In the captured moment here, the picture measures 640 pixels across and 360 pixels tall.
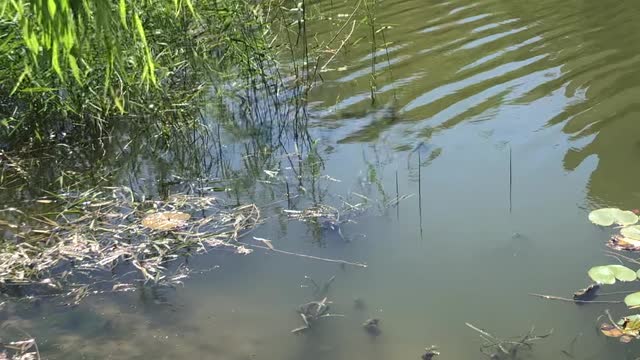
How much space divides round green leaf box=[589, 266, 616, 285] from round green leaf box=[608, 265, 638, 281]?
13 mm

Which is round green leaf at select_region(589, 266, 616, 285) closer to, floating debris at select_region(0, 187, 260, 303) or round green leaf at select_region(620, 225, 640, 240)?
round green leaf at select_region(620, 225, 640, 240)

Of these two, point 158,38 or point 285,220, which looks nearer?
point 285,220

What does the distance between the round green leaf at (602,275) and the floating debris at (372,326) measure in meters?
0.85

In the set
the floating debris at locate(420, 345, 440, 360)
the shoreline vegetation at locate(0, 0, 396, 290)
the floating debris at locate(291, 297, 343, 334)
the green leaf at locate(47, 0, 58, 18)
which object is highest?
the green leaf at locate(47, 0, 58, 18)

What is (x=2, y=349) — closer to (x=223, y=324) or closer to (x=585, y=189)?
(x=223, y=324)

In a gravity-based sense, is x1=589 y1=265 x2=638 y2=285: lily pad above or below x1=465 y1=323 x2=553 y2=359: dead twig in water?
above

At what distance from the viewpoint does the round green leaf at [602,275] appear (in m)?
2.62

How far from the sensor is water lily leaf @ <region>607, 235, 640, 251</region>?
2.85m

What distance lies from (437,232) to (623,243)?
2.54 ft

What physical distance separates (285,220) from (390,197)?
1.77 ft

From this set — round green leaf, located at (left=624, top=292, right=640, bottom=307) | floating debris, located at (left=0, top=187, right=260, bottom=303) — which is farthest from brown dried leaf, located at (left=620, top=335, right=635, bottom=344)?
floating debris, located at (left=0, top=187, right=260, bottom=303)

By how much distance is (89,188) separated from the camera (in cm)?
374

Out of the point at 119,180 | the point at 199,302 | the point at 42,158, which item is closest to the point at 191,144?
the point at 119,180

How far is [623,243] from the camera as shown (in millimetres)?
2881
